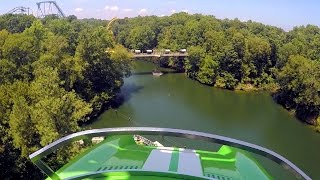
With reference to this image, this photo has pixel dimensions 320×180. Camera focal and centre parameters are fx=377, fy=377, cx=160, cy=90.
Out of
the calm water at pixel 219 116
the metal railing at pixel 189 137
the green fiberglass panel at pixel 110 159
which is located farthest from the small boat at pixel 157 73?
the metal railing at pixel 189 137

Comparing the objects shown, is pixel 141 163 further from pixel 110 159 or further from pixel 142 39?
pixel 142 39

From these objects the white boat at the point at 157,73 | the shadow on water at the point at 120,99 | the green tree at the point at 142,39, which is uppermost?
the green tree at the point at 142,39

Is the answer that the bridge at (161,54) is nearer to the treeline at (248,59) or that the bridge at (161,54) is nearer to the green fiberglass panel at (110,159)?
the treeline at (248,59)

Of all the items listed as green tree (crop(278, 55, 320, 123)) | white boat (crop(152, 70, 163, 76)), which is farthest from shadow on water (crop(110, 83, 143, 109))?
green tree (crop(278, 55, 320, 123))

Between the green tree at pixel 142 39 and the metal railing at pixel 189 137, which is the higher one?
the metal railing at pixel 189 137

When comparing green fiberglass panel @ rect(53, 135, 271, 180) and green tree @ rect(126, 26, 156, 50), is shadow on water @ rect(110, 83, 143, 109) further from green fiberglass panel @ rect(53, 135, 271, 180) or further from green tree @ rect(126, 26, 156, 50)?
green fiberglass panel @ rect(53, 135, 271, 180)

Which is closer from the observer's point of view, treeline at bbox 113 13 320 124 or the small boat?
treeline at bbox 113 13 320 124

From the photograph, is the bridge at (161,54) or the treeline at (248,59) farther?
the bridge at (161,54)
